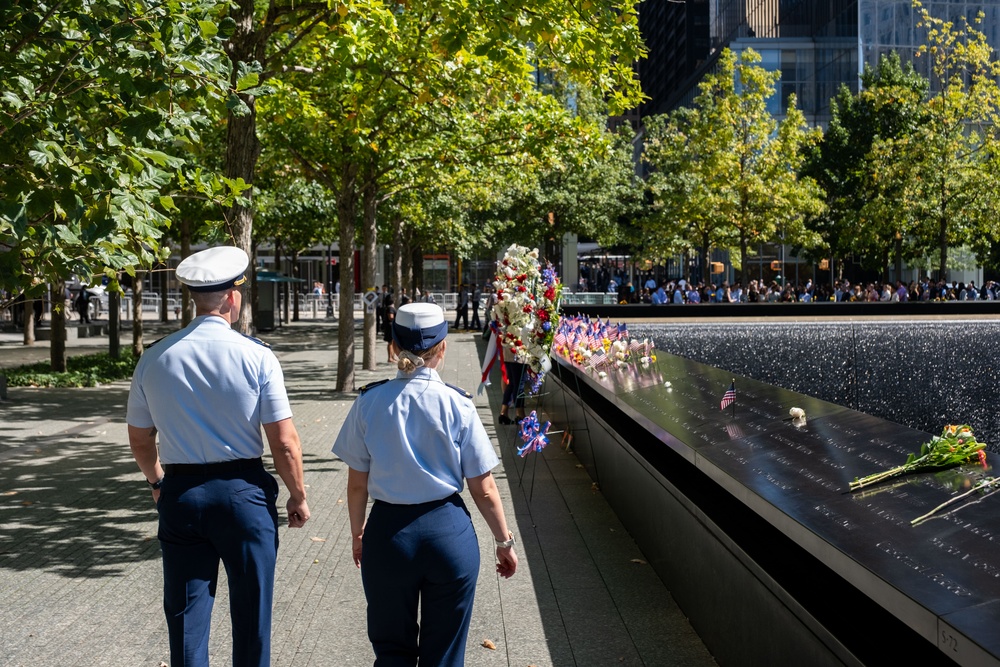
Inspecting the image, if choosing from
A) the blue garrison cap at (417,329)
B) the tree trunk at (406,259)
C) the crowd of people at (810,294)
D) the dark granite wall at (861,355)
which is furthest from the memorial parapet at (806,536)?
the tree trunk at (406,259)

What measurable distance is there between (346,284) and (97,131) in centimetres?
1108

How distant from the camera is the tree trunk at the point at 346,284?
1923 cm

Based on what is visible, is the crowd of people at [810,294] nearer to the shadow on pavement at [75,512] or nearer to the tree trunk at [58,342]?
the tree trunk at [58,342]

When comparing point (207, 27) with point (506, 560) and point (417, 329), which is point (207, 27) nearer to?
point (417, 329)

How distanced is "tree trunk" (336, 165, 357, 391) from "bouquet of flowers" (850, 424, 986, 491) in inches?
549

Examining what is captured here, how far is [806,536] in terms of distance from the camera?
4.12 metres

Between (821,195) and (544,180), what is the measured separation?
43.2ft

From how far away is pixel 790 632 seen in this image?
405 centimetres

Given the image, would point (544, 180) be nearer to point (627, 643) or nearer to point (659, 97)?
point (627, 643)

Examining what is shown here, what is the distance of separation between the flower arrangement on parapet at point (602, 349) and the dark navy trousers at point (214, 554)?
7.05m

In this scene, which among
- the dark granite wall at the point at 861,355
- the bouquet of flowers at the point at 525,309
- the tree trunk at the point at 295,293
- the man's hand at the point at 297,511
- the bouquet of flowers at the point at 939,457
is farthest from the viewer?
the tree trunk at the point at 295,293

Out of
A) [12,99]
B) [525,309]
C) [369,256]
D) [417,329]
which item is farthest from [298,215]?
[417,329]

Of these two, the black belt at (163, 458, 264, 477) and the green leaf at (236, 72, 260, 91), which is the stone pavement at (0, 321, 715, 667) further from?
the green leaf at (236, 72, 260, 91)

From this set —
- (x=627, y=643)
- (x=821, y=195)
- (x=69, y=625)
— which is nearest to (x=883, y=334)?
(x=627, y=643)
